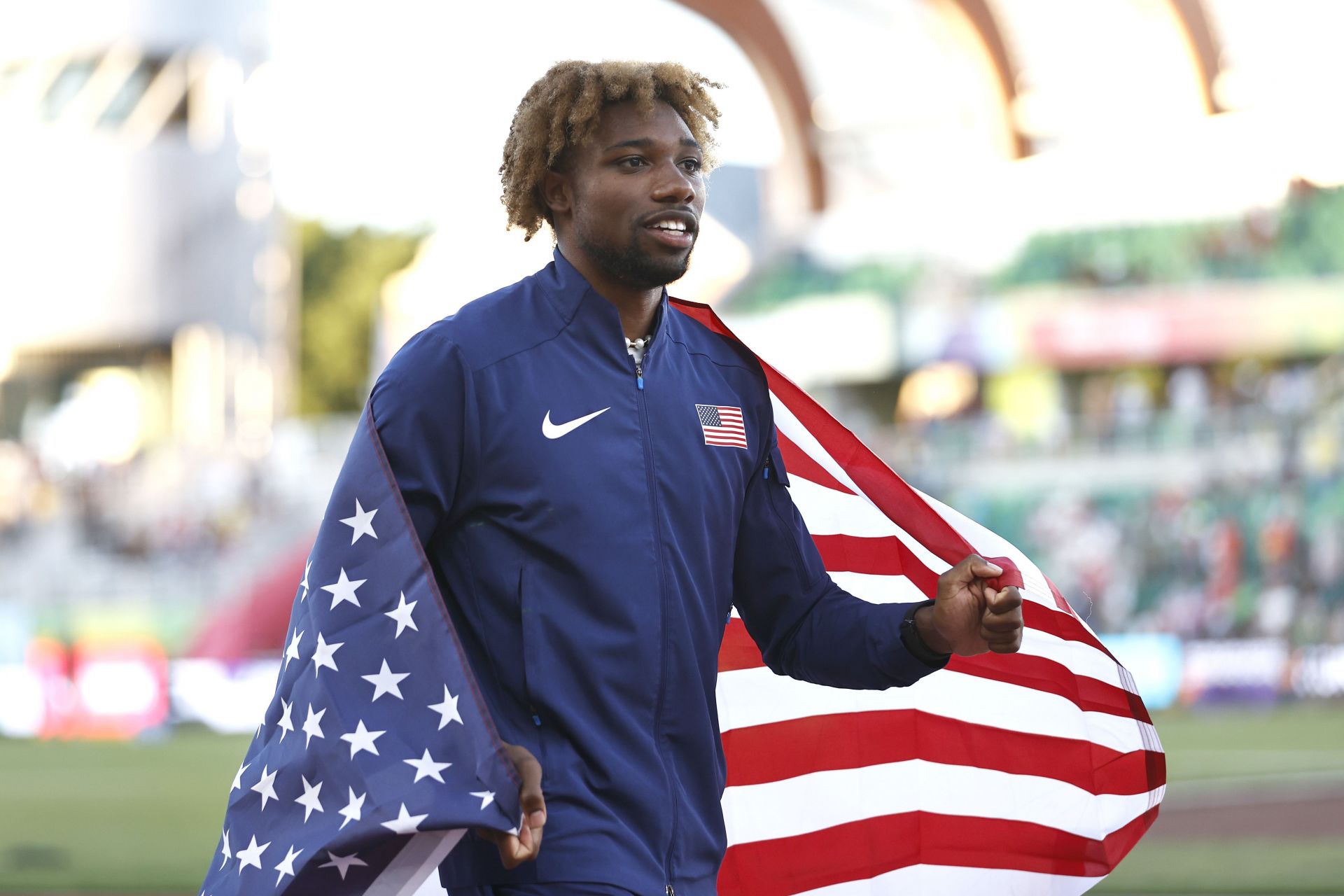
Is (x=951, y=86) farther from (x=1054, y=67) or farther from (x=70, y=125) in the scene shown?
(x=70, y=125)

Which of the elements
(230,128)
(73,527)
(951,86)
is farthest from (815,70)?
(73,527)

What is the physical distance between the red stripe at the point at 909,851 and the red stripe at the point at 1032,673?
0.28 m

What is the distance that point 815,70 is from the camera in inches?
1439

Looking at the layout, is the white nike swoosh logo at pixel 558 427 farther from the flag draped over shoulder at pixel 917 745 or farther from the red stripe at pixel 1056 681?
the red stripe at pixel 1056 681

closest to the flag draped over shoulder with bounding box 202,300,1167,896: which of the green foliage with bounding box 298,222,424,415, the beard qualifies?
the beard

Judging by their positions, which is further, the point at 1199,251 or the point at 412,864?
the point at 1199,251

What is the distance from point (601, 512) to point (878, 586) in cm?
134

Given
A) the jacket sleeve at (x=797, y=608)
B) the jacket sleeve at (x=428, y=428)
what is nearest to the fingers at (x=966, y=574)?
the jacket sleeve at (x=797, y=608)

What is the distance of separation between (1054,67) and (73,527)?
19837 millimetres

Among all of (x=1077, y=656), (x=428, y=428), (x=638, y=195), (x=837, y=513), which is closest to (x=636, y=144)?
(x=638, y=195)

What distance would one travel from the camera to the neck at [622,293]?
3.19 meters

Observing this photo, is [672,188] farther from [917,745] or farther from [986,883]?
[986,883]

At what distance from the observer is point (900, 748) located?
4.14 metres

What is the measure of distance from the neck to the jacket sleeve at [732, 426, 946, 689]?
1.24 ft
